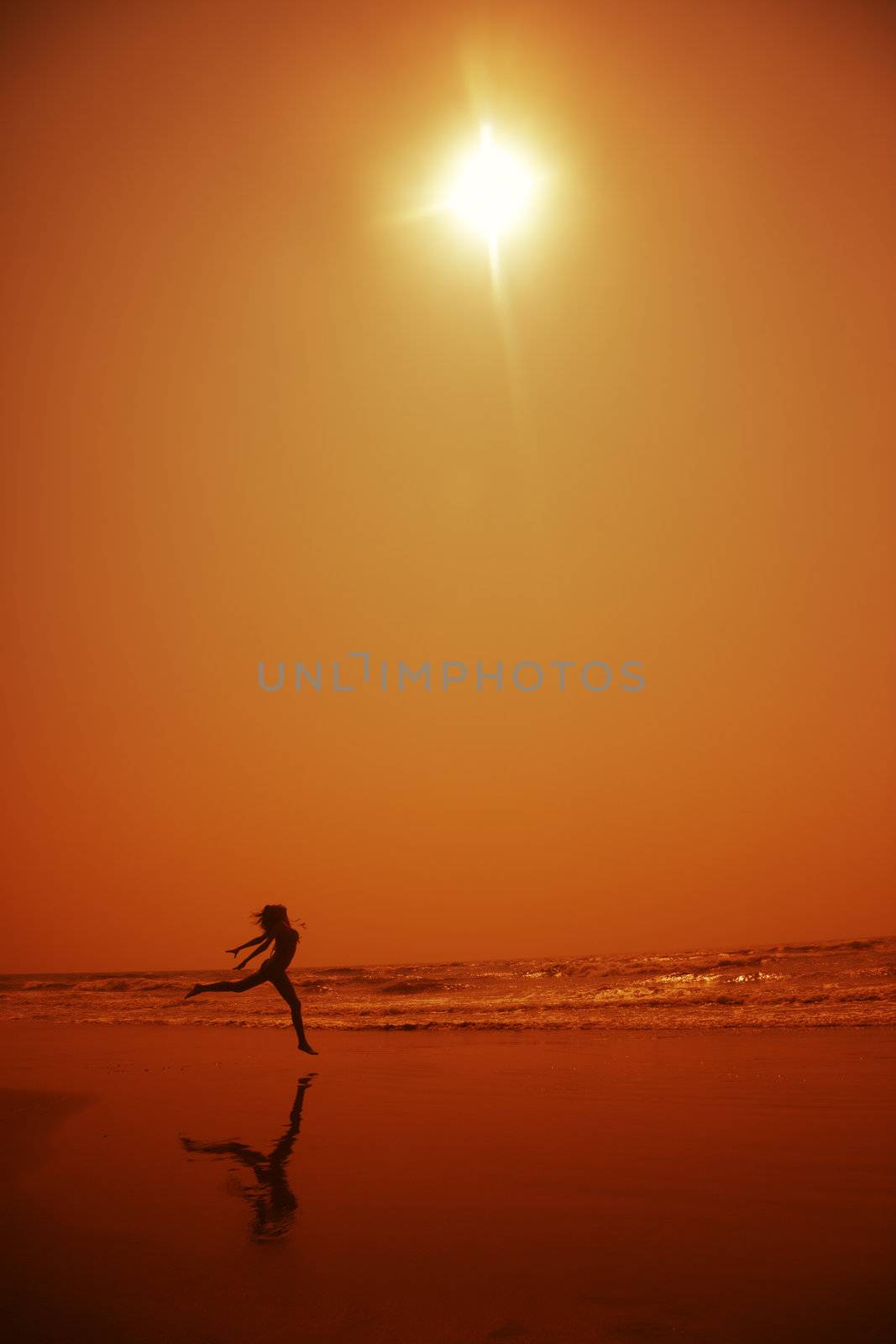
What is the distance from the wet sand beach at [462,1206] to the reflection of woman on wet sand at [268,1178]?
0.02 m

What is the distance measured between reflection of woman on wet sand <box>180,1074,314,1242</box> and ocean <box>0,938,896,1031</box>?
8630 millimetres

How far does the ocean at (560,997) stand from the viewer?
1553cm

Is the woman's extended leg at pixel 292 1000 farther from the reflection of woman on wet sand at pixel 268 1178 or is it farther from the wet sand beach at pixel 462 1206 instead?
the reflection of woman on wet sand at pixel 268 1178

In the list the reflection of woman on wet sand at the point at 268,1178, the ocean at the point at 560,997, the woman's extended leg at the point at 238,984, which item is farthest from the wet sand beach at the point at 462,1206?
the ocean at the point at 560,997

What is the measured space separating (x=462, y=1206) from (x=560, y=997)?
16799 millimetres

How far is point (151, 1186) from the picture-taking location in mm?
5699

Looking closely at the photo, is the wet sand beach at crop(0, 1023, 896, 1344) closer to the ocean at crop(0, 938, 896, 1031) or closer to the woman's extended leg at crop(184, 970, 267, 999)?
the woman's extended leg at crop(184, 970, 267, 999)

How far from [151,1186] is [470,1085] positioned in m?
4.39

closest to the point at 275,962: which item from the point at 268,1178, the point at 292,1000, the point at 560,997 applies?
the point at 292,1000

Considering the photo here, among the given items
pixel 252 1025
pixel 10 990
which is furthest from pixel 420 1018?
pixel 10 990

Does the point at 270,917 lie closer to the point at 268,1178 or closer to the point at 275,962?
the point at 275,962


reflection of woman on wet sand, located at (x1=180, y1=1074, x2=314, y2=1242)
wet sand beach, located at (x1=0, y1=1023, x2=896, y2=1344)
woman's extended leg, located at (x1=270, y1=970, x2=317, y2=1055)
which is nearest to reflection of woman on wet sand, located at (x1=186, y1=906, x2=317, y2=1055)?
woman's extended leg, located at (x1=270, y1=970, x2=317, y2=1055)

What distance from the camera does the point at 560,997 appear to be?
21.1 meters

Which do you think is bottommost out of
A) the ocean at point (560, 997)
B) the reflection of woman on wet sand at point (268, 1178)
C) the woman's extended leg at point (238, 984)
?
the ocean at point (560, 997)
